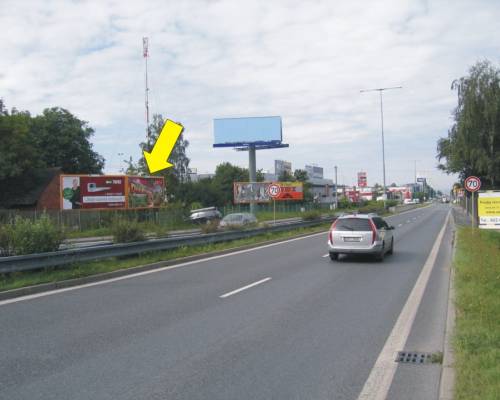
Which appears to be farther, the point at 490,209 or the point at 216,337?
the point at 490,209

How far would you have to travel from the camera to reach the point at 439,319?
8.41m

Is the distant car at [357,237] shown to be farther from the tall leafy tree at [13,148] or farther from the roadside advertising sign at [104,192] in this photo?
the tall leafy tree at [13,148]

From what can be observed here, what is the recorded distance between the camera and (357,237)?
16.6 metres

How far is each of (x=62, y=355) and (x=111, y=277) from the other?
22.7ft

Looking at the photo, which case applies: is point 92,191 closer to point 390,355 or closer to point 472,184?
point 472,184

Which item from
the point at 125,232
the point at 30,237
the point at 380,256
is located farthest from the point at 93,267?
the point at 380,256

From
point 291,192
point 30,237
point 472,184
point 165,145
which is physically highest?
point 165,145

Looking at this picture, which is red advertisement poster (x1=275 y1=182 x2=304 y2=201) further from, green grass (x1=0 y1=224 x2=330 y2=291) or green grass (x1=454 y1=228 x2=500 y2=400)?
green grass (x1=454 y1=228 x2=500 y2=400)

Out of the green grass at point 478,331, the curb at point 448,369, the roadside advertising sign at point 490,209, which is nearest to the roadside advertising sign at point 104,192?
the roadside advertising sign at point 490,209

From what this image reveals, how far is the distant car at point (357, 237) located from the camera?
54.2 feet

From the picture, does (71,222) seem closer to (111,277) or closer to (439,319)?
(111,277)

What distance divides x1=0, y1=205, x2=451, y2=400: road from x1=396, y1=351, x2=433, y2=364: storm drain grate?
204 mm

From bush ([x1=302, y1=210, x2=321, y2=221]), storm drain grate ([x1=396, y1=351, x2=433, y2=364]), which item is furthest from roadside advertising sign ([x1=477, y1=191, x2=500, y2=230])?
storm drain grate ([x1=396, y1=351, x2=433, y2=364])

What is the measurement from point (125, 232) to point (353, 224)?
7.16 metres
